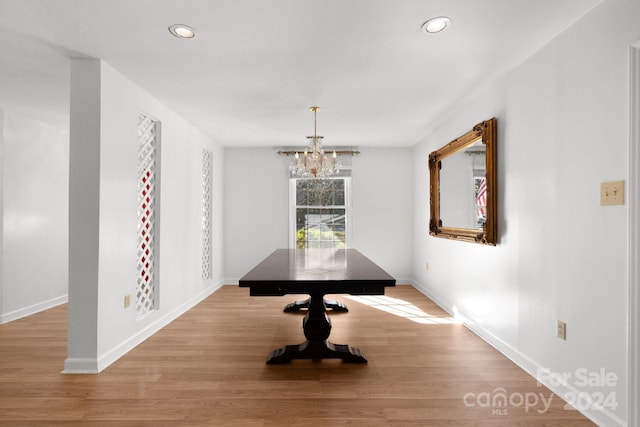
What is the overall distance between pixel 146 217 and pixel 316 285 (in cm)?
196

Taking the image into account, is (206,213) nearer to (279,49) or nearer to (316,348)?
(316,348)

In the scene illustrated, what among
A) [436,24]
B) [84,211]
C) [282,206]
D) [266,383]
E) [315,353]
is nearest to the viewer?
[436,24]

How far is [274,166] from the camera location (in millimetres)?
5453

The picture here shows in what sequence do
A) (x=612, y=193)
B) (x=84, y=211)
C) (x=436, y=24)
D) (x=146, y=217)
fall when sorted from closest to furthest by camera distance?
1. (x=612, y=193)
2. (x=436, y=24)
3. (x=84, y=211)
4. (x=146, y=217)

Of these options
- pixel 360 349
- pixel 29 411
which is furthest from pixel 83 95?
pixel 360 349

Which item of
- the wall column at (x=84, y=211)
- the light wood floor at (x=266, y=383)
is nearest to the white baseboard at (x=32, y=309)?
the light wood floor at (x=266, y=383)

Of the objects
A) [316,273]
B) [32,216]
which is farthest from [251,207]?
[316,273]

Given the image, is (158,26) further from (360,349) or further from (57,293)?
(57,293)

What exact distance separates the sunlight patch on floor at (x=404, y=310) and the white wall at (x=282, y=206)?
111cm

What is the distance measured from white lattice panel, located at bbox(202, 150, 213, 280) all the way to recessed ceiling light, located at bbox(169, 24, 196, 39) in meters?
2.64

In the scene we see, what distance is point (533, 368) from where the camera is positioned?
2.32 meters

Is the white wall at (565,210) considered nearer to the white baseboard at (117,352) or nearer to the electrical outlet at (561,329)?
the electrical outlet at (561,329)

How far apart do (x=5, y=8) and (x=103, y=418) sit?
2141 millimetres

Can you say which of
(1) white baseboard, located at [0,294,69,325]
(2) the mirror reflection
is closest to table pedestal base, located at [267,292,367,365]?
(2) the mirror reflection
